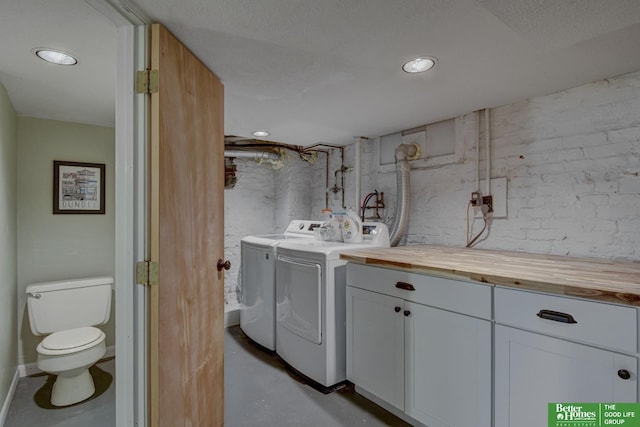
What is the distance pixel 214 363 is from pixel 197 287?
0.48 metres

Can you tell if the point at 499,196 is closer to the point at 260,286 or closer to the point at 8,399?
the point at 260,286

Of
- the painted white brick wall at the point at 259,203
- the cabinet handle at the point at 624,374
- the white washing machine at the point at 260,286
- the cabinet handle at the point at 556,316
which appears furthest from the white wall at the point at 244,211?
the cabinet handle at the point at 624,374

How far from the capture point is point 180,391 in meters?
1.32

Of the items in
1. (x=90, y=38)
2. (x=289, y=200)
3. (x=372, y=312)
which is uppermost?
(x=90, y=38)

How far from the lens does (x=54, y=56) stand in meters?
1.47

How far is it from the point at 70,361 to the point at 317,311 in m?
1.59

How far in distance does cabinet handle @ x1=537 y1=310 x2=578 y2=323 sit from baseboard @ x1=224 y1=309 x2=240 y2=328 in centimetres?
296

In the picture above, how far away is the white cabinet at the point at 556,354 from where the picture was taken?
1.09 metres

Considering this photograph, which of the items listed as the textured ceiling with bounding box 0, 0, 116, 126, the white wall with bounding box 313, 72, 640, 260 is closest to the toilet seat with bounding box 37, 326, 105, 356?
the textured ceiling with bounding box 0, 0, 116, 126

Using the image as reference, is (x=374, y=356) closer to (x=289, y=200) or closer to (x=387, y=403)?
(x=387, y=403)

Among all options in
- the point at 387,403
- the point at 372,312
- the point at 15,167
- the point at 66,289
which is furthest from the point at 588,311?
the point at 15,167

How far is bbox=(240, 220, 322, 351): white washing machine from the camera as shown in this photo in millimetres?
2652

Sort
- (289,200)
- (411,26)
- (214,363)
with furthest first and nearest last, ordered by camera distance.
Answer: (289,200) < (214,363) < (411,26)

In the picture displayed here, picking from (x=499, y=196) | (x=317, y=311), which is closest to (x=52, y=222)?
(x=317, y=311)
